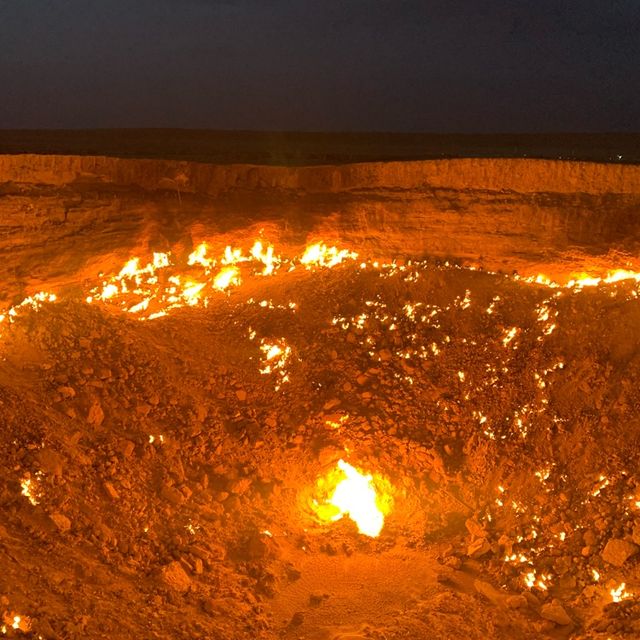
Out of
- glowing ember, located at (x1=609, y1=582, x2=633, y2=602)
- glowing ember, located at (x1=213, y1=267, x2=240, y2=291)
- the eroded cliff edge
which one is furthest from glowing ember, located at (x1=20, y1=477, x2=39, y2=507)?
glowing ember, located at (x1=609, y1=582, x2=633, y2=602)

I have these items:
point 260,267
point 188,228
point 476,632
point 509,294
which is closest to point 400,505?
point 476,632

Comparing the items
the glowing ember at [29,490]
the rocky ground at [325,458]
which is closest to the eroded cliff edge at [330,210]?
the rocky ground at [325,458]

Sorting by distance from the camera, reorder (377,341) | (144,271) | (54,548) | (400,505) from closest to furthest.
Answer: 1. (54,548)
2. (400,505)
3. (377,341)
4. (144,271)

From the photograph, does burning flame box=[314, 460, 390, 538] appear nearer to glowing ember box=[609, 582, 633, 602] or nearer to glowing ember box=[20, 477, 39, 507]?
glowing ember box=[609, 582, 633, 602]

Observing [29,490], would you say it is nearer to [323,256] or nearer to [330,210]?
[323,256]

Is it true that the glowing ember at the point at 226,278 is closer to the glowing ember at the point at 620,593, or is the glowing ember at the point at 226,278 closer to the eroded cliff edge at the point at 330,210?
the eroded cliff edge at the point at 330,210

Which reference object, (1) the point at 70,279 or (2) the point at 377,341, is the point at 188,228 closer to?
(1) the point at 70,279
